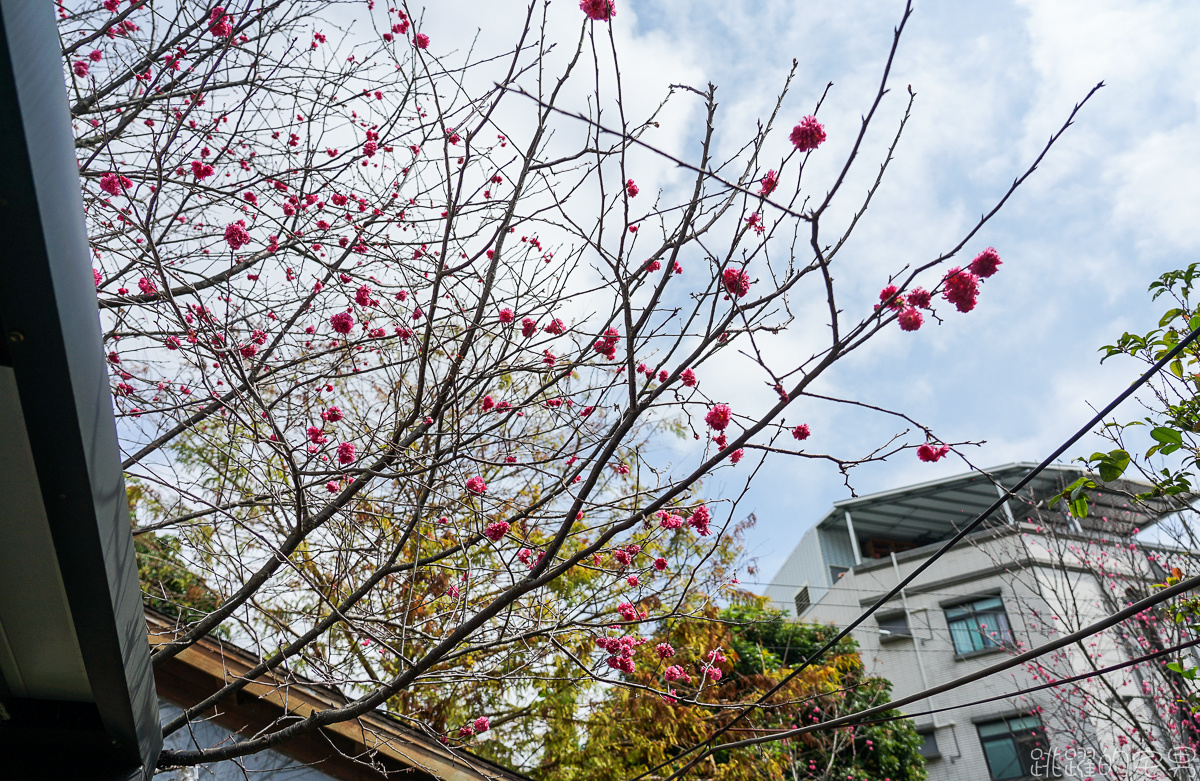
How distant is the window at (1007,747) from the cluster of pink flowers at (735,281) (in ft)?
51.2

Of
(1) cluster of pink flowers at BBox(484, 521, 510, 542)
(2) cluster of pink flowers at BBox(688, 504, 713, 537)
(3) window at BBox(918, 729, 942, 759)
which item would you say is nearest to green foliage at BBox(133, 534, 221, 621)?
(1) cluster of pink flowers at BBox(484, 521, 510, 542)

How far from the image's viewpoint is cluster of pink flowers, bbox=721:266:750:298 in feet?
9.02

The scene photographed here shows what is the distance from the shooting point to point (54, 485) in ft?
5.07

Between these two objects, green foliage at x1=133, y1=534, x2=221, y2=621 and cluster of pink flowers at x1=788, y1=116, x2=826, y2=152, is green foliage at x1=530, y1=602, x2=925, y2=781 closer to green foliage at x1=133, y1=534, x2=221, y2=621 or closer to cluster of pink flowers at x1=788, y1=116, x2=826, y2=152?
green foliage at x1=133, y1=534, x2=221, y2=621

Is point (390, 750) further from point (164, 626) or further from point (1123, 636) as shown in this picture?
point (1123, 636)

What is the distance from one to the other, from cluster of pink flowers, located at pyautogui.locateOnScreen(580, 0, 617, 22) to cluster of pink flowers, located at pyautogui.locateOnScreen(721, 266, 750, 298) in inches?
39.2

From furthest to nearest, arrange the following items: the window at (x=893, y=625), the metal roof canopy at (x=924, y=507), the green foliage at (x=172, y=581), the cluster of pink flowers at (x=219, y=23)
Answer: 1. the metal roof canopy at (x=924, y=507)
2. the window at (x=893, y=625)
3. the green foliage at (x=172, y=581)
4. the cluster of pink flowers at (x=219, y=23)

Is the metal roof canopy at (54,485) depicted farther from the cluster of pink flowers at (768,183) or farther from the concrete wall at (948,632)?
the concrete wall at (948,632)

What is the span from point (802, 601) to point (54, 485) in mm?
23259

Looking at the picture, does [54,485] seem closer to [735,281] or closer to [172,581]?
[735,281]

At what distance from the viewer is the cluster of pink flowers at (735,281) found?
275 cm

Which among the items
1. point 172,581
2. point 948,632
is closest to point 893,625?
point 948,632

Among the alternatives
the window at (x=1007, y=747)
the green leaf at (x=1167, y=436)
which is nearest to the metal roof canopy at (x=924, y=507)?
the window at (x=1007, y=747)

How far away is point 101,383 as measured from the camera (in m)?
1.58
